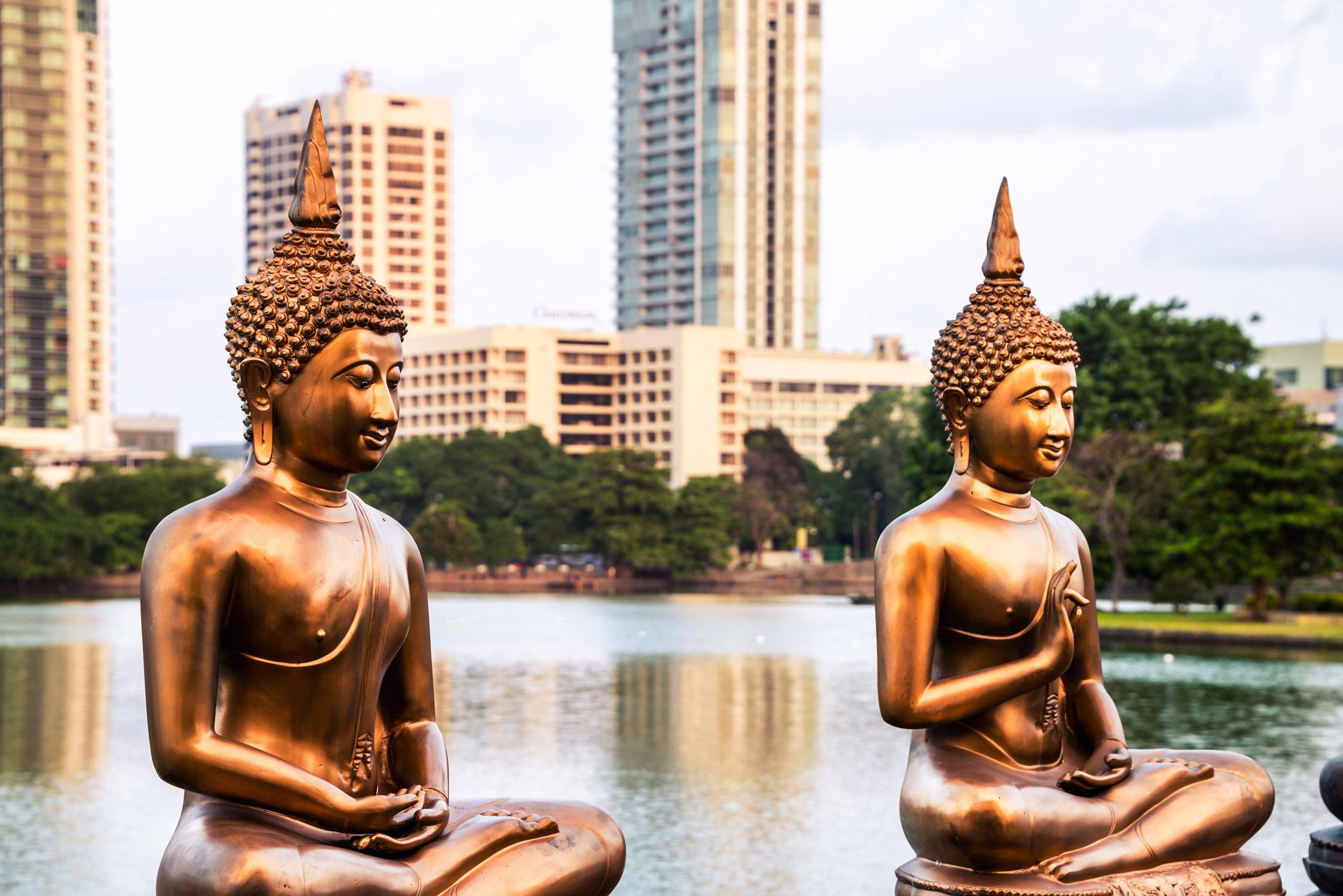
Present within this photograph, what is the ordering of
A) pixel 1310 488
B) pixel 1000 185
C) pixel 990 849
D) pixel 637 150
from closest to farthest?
1. pixel 990 849
2. pixel 1000 185
3. pixel 1310 488
4. pixel 637 150

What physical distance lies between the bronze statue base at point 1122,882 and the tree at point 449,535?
6932 centimetres

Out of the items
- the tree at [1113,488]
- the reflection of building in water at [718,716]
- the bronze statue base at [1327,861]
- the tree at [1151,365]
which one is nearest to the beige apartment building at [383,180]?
the tree at [1151,365]

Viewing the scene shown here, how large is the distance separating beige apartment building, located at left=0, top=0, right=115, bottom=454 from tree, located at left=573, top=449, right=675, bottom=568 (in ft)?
138

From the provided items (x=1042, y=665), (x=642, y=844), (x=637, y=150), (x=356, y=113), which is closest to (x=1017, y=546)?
(x=1042, y=665)

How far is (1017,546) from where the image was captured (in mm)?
5840

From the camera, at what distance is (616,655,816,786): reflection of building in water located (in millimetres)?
20328

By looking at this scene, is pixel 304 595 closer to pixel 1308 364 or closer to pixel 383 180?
pixel 1308 364

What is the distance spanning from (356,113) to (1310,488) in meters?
106

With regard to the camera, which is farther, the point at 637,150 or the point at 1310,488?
the point at 637,150

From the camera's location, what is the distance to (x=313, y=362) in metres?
4.92

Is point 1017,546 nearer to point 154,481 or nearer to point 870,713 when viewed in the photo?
point 870,713

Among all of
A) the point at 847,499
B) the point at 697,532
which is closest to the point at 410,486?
the point at 697,532

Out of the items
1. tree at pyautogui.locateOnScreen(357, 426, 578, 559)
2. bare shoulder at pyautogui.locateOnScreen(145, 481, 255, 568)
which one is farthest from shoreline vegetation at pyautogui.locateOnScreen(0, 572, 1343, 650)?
bare shoulder at pyautogui.locateOnScreen(145, 481, 255, 568)

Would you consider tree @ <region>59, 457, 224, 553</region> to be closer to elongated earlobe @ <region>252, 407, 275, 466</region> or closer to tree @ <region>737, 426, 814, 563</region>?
tree @ <region>737, 426, 814, 563</region>
